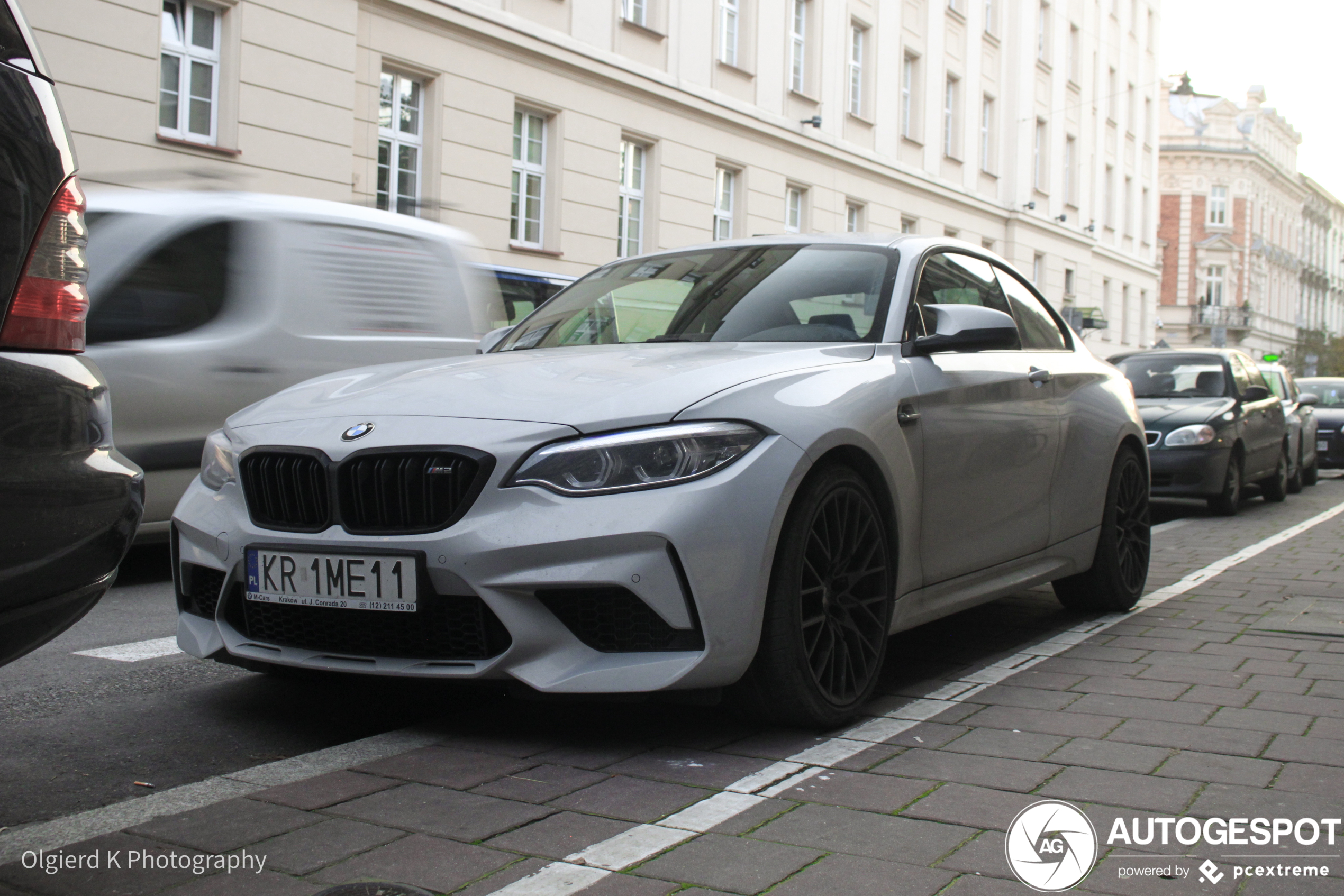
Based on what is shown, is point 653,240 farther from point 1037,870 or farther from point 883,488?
point 1037,870

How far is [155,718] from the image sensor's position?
389 cm

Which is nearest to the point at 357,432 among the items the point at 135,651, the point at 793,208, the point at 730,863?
the point at 730,863

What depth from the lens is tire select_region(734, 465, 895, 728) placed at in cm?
352

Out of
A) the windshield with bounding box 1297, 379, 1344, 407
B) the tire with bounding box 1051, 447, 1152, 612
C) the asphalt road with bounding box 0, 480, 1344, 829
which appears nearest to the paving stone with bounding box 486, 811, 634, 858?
the asphalt road with bounding box 0, 480, 1344, 829

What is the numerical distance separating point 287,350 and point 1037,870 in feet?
17.6

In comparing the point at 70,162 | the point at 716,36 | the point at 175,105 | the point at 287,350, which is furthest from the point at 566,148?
the point at 70,162

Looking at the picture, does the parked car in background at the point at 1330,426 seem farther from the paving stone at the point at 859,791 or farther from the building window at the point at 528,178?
the paving stone at the point at 859,791

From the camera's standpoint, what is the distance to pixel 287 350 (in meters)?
7.09

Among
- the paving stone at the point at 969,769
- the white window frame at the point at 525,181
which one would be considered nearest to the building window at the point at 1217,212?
the white window frame at the point at 525,181

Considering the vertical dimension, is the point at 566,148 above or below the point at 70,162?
above

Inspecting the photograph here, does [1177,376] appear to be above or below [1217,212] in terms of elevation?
below

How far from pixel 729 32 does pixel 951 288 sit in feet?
62.0

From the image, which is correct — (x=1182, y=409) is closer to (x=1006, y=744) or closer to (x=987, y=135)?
(x=1006, y=744)

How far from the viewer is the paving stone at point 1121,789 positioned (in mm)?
3102
